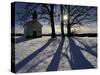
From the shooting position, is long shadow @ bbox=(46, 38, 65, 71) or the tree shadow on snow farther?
the tree shadow on snow

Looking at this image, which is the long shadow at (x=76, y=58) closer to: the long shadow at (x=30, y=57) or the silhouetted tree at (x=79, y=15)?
the silhouetted tree at (x=79, y=15)

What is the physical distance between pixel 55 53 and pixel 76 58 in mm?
399

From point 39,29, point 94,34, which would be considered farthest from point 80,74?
point 39,29

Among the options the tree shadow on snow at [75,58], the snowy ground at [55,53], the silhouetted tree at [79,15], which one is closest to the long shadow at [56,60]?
the snowy ground at [55,53]

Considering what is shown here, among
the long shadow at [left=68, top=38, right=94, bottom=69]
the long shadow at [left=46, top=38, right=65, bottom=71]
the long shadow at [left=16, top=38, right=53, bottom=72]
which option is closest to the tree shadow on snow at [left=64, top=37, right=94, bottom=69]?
the long shadow at [left=68, top=38, right=94, bottom=69]

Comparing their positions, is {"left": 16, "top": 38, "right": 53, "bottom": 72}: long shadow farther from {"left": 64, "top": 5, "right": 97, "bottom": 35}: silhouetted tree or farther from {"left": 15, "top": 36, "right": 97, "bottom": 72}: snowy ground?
{"left": 64, "top": 5, "right": 97, "bottom": 35}: silhouetted tree

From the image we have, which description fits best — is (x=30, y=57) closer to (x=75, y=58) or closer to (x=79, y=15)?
(x=75, y=58)

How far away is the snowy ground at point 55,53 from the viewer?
3.86 metres

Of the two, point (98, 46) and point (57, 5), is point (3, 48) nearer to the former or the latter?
point (57, 5)

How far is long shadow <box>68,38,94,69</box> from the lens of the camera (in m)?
4.22

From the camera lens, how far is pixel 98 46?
4535 mm

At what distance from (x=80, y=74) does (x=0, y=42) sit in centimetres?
148

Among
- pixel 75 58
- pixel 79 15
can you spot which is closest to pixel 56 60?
pixel 75 58

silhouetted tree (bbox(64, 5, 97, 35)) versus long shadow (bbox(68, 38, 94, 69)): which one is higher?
silhouetted tree (bbox(64, 5, 97, 35))
